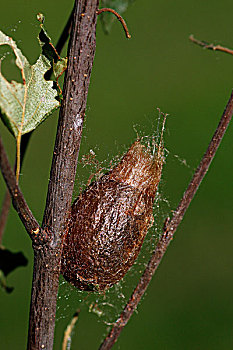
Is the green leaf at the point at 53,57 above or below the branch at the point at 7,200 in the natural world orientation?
above

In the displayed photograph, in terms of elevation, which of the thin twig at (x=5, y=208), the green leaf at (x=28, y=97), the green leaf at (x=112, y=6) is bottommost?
the thin twig at (x=5, y=208)

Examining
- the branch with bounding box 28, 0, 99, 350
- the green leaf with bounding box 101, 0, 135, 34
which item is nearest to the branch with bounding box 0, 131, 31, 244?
the branch with bounding box 28, 0, 99, 350

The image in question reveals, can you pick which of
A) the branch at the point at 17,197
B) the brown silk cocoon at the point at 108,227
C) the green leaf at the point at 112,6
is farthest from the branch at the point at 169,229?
the green leaf at the point at 112,6

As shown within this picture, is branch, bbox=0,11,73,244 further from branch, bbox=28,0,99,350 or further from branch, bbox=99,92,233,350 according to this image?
branch, bbox=99,92,233,350

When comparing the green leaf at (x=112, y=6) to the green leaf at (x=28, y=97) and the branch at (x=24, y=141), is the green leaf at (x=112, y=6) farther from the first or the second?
the green leaf at (x=28, y=97)

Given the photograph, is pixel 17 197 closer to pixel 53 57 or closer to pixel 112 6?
pixel 53 57

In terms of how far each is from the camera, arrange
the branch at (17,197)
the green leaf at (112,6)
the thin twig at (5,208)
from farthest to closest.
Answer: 1. the green leaf at (112,6)
2. the thin twig at (5,208)
3. the branch at (17,197)

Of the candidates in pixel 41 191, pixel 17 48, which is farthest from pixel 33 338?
pixel 41 191
